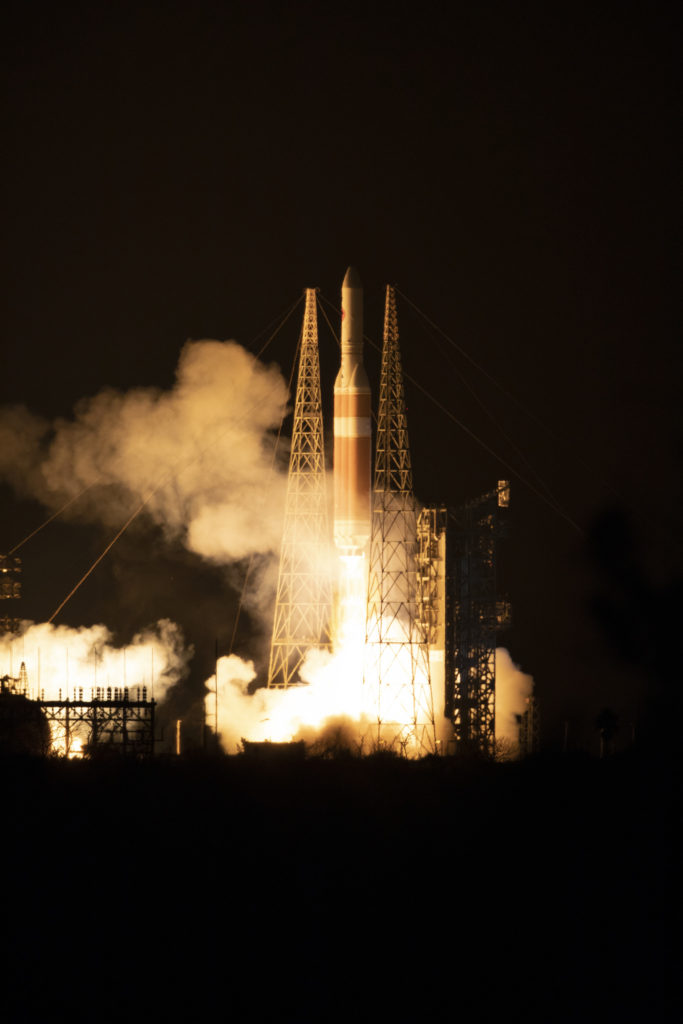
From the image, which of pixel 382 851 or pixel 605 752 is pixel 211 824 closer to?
pixel 382 851

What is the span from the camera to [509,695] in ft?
228

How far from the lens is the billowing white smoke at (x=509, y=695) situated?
224 ft

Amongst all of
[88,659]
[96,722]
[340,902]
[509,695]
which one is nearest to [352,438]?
[96,722]

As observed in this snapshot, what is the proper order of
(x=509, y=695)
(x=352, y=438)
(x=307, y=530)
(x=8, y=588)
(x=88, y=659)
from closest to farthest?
1. (x=352, y=438)
2. (x=307, y=530)
3. (x=509, y=695)
4. (x=8, y=588)
5. (x=88, y=659)

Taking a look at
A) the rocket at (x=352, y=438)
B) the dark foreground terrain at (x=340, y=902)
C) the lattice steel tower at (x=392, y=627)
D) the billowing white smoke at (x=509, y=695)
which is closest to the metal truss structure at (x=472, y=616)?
the billowing white smoke at (x=509, y=695)

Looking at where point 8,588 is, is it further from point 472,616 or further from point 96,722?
point 472,616

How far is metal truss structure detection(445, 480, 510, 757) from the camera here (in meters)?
64.1

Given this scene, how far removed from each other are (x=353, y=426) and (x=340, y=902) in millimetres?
23906

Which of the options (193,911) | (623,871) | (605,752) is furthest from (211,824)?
(605,752)

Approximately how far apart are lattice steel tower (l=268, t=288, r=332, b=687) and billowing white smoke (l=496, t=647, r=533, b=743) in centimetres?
826

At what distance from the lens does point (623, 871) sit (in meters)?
37.8

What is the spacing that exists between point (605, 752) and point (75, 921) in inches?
883

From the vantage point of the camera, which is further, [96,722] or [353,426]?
[353,426]

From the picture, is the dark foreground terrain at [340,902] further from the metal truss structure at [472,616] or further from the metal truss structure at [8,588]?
the metal truss structure at [8,588]
